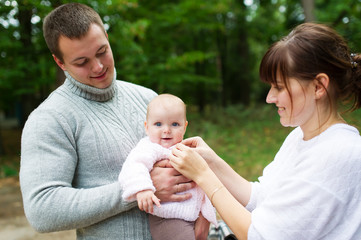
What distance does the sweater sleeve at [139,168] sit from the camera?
1.75 metres

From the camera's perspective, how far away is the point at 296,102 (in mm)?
1605

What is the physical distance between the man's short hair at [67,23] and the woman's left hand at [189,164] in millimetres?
886

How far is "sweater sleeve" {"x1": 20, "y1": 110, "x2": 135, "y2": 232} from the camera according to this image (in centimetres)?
170

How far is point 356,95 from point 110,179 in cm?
145

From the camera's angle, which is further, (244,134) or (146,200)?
(244,134)

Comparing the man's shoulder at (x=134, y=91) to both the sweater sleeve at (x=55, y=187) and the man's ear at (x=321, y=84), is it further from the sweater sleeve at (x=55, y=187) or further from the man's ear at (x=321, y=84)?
the man's ear at (x=321, y=84)

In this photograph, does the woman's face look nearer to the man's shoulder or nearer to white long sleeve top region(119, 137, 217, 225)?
white long sleeve top region(119, 137, 217, 225)

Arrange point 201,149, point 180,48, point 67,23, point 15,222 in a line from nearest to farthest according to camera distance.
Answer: point 67,23 → point 201,149 → point 15,222 → point 180,48

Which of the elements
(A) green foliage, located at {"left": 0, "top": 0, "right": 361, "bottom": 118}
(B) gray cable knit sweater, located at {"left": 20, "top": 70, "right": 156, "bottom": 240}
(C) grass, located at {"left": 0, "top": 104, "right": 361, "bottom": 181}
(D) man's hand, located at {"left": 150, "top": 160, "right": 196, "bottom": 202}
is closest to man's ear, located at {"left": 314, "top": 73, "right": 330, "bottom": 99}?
(D) man's hand, located at {"left": 150, "top": 160, "right": 196, "bottom": 202}

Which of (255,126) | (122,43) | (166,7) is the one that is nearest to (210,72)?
(255,126)

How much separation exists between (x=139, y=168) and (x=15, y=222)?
4442 millimetres

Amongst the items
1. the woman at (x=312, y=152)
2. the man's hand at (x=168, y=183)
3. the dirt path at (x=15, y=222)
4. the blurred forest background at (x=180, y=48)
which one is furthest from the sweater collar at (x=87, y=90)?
the dirt path at (x=15, y=222)

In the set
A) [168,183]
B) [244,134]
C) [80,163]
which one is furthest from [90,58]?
[244,134]

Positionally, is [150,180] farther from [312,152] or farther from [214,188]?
[312,152]
